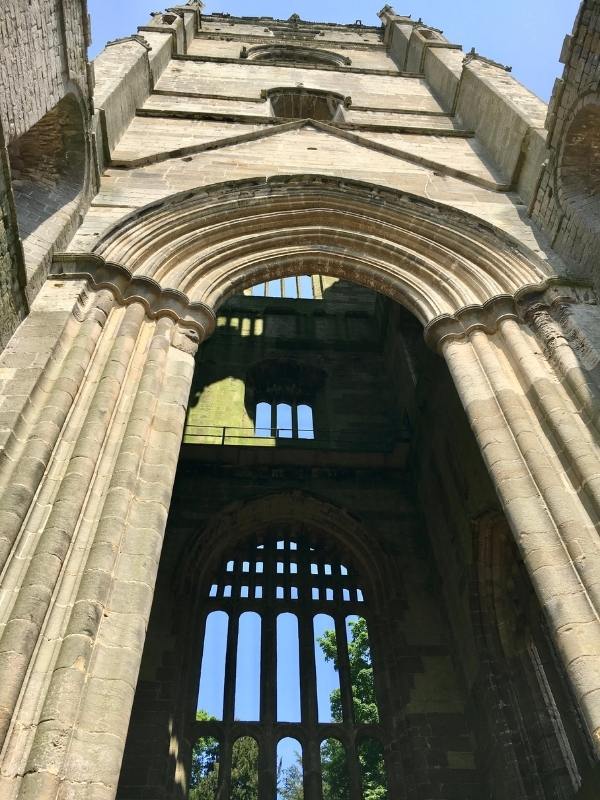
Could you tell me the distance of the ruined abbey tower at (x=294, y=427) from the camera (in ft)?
12.5

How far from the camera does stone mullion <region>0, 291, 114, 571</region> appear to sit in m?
3.60

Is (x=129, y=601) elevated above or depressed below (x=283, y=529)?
below

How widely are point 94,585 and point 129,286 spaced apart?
3.11 meters

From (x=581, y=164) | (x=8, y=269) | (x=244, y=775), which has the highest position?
(x=581, y=164)

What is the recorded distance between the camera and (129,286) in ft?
19.3

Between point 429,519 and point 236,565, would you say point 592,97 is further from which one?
point 236,565

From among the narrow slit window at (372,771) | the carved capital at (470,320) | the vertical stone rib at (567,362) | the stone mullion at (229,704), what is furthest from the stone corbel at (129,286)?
the narrow slit window at (372,771)

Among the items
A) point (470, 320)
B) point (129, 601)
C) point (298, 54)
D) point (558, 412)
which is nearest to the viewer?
point (129, 601)

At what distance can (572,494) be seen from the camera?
177 inches

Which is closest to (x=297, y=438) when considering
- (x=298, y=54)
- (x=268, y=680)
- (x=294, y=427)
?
(x=294, y=427)

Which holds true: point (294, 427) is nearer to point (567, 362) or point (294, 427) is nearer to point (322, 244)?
point (322, 244)

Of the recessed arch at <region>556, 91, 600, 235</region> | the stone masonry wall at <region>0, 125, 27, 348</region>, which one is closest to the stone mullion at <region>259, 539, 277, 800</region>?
the stone masonry wall at <region>0, 125, 27, 348</region>

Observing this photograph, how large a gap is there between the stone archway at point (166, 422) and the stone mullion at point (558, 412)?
1 centimetres

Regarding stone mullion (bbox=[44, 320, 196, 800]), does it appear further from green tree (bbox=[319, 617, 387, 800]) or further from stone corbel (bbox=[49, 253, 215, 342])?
green tree (bbox=[319, 617, 387, 800])
